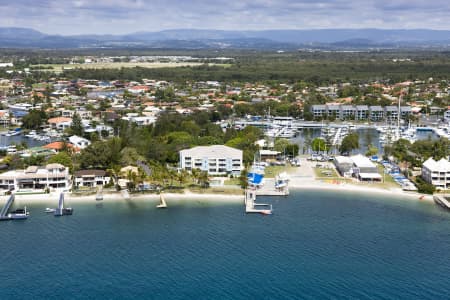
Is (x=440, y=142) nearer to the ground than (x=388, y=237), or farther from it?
farther from it

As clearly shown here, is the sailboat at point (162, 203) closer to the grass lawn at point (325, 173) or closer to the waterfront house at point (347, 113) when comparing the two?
the grass lawn at point (325, 173)

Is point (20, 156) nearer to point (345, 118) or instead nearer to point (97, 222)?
point (97, 222)

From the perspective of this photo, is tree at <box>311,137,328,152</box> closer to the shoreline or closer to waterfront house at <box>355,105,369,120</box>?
the shoreline

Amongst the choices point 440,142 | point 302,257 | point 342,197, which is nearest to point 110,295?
point 302,257

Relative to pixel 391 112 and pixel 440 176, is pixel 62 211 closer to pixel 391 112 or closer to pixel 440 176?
pixel 440 176

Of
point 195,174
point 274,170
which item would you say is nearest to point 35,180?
point 195,174

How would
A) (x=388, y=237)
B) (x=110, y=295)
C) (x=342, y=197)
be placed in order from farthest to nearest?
(x=342, y=197) → (x=388, y=237) → (x=110, y=295)
